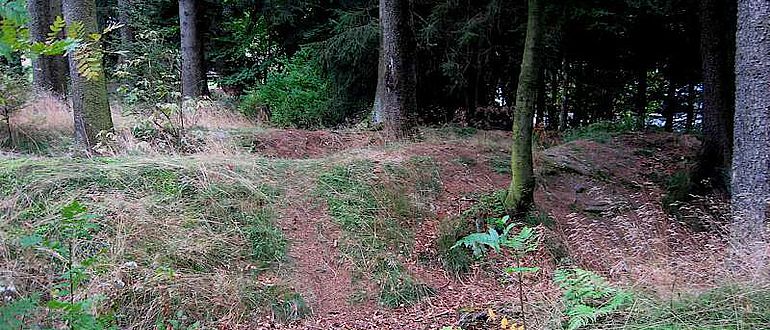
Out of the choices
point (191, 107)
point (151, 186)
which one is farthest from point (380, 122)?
point (151, 186)

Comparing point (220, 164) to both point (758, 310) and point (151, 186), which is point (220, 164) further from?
point (758, 310)

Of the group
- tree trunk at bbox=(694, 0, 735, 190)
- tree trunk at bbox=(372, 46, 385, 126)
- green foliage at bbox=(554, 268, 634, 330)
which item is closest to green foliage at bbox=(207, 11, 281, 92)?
tree trunk at bbox=(372, 46, 385, 126)

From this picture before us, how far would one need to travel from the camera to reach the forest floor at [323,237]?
402 cm

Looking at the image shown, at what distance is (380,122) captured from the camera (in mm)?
8477

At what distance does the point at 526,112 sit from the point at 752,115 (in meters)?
1.96

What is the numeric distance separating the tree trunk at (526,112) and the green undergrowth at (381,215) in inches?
38.2

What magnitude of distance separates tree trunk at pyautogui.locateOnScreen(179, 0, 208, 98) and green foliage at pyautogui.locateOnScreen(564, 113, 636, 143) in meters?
7.41

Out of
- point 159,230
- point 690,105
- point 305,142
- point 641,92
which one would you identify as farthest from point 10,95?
point 690,105

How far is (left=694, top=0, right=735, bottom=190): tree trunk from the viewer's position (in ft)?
24.2

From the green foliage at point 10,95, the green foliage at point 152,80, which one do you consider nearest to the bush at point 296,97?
the green foliage at point 152,80

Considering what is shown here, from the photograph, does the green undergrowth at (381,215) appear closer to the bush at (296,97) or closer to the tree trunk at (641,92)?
the bush at (296,97)

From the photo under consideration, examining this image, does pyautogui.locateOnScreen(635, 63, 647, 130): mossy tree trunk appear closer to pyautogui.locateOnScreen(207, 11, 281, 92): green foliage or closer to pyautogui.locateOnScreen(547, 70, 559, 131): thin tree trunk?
pyautogui.locateOnScreen(547, 70, 559, 131): thin tree trunk

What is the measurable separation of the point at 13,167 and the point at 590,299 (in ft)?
16.3

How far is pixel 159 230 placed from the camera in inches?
182
